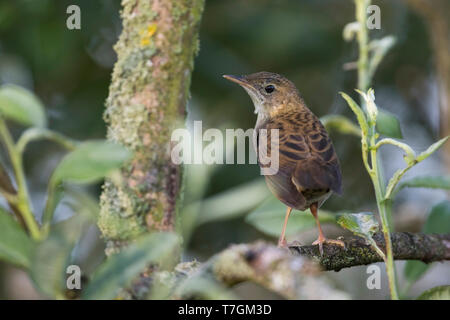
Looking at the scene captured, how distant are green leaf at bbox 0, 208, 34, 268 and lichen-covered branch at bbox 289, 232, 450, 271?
1314mm

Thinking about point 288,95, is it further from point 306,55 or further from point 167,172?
point 167,172

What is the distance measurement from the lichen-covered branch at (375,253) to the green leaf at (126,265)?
3.92 feet

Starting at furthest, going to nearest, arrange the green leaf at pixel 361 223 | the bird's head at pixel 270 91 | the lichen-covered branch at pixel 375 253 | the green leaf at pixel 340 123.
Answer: the bird's head at pixel 270 91 → the green leaf at pixel 340 123 → the lichen-covered branch at pixel 375 253 → the green leaf at pixel 361 223

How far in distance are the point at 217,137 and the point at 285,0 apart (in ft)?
14.1

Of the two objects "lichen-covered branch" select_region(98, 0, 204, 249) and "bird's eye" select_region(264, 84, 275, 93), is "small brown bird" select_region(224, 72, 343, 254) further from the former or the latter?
"lichen-covered branch" select_region(98, 0, 204, 249)

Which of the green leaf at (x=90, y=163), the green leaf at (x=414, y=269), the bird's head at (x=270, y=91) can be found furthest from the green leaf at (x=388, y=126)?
the bird's head at (x=270, y=91)

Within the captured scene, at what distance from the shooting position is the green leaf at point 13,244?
133 cm

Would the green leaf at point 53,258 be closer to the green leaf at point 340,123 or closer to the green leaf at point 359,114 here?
the green leaf at point 359,114

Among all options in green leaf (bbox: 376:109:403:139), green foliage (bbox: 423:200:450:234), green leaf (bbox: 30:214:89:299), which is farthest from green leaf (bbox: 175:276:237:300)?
green foliage (bbox: 423:200:450:234)

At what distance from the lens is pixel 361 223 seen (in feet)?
6.88

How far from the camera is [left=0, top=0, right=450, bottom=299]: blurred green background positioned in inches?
201

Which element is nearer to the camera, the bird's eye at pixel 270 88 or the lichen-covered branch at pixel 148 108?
the lichen-covered branch at pixel 148 108
